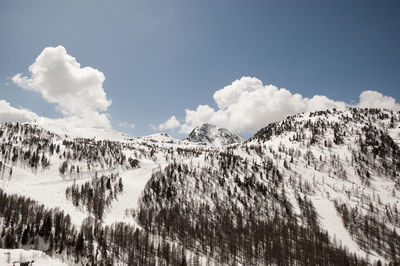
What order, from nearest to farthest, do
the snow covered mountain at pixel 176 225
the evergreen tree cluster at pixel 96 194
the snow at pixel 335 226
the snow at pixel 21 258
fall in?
the snow at pixel 21 258 → the snow covered mountain at pixel 176 225 → the evergreen tree cluster at pixel 96 194 → the snow at pixel 335 226

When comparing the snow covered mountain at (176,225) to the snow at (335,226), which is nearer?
the snow covered mountain at (176,225)

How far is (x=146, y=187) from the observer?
177750 millimetres

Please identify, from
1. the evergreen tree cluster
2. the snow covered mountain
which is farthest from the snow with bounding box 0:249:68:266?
the evergreen tree cluster

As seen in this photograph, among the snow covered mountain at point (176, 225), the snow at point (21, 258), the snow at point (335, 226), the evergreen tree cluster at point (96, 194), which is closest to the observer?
the snow at point (21, 258)

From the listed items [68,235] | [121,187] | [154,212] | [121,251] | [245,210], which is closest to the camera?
[68,235]

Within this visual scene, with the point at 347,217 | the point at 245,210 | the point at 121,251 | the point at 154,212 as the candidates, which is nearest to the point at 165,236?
the point at 154,212

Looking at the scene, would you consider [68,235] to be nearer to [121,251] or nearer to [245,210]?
[121,251]

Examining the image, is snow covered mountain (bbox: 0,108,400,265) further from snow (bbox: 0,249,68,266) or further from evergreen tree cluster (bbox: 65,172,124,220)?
snow (bbox: 0,249,68,266)

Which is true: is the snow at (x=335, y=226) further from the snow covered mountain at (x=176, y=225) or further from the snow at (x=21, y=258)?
the snow at (x=21, y=258)

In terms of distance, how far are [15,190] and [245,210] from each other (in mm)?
159186

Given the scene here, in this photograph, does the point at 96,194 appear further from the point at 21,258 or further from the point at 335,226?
the point at 335,226

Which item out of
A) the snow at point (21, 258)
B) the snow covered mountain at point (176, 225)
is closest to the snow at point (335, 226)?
the snow covered mountain at point (176, 225)

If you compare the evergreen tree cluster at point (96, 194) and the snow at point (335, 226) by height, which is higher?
the evergreen tree cluster at point (96, 194)

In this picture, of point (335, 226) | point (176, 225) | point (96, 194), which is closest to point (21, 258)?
point (176, 225)
